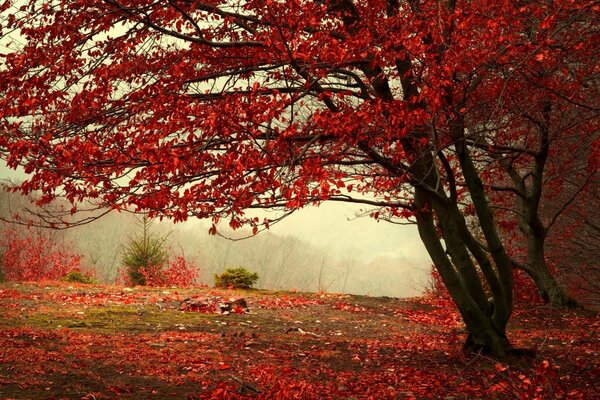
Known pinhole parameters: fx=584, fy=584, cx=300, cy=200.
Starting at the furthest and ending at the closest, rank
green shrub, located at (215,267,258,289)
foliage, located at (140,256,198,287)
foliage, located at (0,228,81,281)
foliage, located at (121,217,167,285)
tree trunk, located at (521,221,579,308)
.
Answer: foliage, located at (0,228,81,281) < foliage, located at (140,256,198,287) < foliage, located at (121,217,167,285) < green shrub, located at (215,267,258,289) < tree trunk, located at (521,221,579,308)

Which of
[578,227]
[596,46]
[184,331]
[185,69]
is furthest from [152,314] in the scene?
[578,227]

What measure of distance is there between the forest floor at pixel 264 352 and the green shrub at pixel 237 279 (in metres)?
3.26

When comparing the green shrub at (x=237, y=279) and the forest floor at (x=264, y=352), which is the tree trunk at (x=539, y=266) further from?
the green shrub at (x=237, y=279)

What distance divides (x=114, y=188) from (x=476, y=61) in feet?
17.1

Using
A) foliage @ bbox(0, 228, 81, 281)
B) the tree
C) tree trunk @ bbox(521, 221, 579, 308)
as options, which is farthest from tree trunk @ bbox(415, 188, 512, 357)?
foliage @ bbox(0, 228, 81, 281)

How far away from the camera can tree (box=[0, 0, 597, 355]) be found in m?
7.18

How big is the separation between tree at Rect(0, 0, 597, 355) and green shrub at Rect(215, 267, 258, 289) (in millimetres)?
9913

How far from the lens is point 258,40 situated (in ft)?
26.5

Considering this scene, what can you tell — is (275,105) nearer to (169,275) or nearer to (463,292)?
(463,292)

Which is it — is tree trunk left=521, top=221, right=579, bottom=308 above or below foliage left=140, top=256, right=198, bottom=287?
above

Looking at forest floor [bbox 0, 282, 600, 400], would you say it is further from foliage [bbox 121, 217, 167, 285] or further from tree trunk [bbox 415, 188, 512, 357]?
foliage [bbox 121, 217, 167, 285]

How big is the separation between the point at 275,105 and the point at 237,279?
40.5 ft

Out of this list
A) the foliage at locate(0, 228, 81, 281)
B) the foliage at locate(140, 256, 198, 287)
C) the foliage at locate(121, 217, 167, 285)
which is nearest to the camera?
the foliage at locate(121, 217, 167, 285)

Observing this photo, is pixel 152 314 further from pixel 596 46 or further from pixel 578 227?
pixel 578 227
